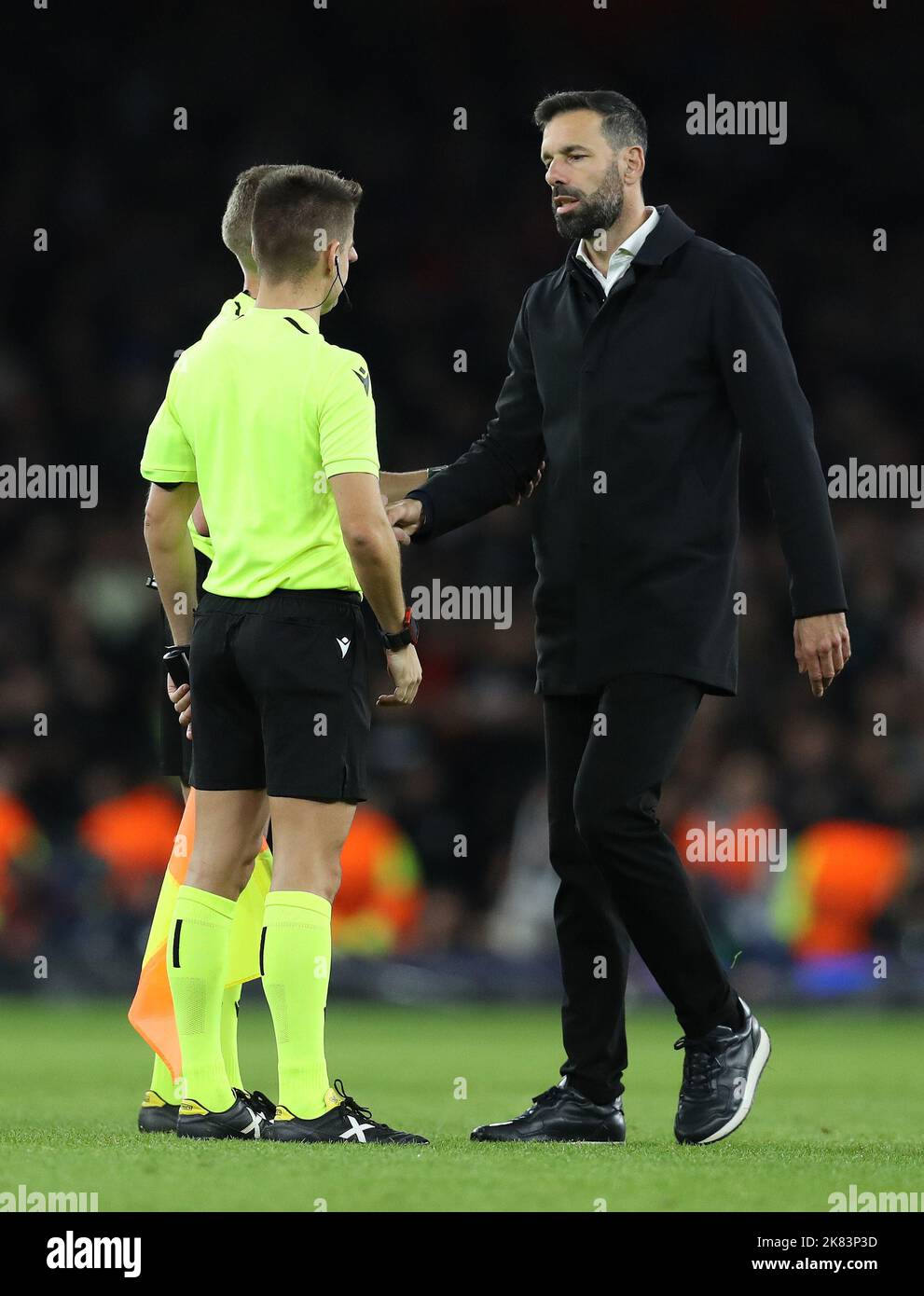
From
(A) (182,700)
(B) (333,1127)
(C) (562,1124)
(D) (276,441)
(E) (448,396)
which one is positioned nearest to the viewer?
(B) (333,1127)

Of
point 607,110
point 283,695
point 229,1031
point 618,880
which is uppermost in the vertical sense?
point 607,110

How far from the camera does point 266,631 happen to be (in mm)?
3691

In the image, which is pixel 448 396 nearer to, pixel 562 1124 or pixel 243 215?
pixel 243 215

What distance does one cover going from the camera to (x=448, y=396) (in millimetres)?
10945

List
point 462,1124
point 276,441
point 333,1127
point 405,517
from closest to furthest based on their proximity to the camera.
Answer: point 333,1127 < point 276,441 < point 405,517 < point 462,1124

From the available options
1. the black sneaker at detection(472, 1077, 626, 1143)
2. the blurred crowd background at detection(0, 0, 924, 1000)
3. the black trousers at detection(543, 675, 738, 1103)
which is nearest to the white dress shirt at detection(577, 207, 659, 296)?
the black trousers at detection(543, 675, 738, 1103)

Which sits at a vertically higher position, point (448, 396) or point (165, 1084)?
point (448, 396)

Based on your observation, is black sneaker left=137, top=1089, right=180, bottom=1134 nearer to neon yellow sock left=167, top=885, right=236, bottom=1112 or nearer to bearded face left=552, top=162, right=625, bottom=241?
neon yellow sock left=167, top=885, right=236, bottom=1112

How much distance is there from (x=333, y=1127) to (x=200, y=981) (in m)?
0.39

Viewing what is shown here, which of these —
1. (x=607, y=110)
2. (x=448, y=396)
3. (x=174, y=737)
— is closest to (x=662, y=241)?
(x=607, y=110)

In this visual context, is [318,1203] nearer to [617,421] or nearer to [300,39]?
[617,421]

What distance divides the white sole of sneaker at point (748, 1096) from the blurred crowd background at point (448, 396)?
13.9ft

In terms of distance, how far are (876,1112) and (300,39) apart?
8738mm

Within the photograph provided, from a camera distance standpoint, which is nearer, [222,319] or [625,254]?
[222,319]
